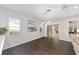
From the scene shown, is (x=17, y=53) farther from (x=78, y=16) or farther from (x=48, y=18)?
(x=78, y=16)

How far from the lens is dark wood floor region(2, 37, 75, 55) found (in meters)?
1.89

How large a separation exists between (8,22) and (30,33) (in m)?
0.52

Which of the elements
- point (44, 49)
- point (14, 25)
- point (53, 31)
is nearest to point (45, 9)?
point (53, 31)

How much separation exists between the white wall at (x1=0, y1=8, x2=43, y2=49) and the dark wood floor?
4.0 inches

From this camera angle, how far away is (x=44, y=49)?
76.0 inches

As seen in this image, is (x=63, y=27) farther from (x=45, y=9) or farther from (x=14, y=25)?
(x=14, y=25)

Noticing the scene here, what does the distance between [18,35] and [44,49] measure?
630 millimetres

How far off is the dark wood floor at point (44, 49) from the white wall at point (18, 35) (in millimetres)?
101

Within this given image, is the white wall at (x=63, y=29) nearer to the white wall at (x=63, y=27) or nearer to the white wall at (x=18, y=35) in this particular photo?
the white wall at (x=63, y=27)

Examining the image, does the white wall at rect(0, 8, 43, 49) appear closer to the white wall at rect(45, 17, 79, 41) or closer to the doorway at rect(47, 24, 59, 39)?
the doorway at rect(47, 24, 59, 39)

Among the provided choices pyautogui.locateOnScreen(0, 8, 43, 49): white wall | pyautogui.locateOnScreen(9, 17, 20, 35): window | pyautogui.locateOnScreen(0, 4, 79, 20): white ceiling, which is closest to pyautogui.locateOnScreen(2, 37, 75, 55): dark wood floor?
pyautogui.locateOnScreen(0, 8, 43, 49): white wall

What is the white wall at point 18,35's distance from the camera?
69.0 inches

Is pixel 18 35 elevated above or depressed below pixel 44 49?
above

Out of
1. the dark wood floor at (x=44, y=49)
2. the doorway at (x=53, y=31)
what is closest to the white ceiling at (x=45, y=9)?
the doorway at (x=53, y=31)
